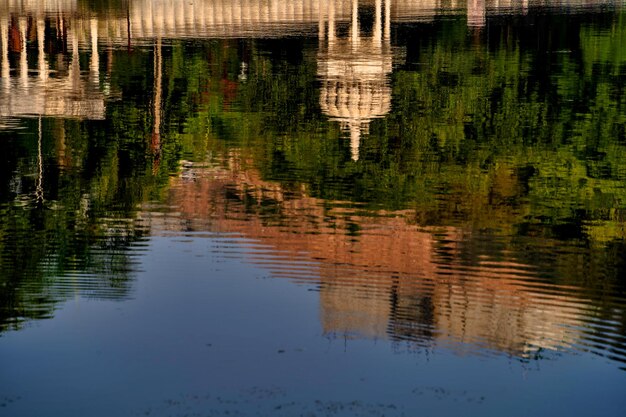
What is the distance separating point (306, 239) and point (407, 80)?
62.9 feet

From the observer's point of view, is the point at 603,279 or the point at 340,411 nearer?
the point at 340,411

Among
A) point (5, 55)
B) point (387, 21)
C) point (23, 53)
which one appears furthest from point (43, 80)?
point (387, 21)

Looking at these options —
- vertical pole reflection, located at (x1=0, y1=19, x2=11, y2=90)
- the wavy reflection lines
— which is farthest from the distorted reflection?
vertical pole reflection, located at (x1=0, y1=19, x2=11, y2=90)

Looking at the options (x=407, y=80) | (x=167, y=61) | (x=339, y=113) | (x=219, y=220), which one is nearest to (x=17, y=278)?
(x=219, y=220)

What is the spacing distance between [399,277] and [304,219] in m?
3.41

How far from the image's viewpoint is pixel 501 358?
1241 centimetres

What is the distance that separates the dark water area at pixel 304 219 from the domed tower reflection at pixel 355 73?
15 cm

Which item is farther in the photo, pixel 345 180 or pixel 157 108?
pixel 157 108

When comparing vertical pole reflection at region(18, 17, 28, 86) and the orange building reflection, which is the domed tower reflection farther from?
vertical pole reflection at region(18, 17, 28, 86)

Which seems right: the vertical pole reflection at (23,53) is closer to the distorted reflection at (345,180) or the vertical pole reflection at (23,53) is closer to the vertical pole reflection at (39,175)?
the distorted reflection at (345,180)

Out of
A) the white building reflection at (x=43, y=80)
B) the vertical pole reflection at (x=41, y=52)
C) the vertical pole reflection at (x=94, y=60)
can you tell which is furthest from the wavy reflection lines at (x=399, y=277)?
the vertical pole reflection at (x=41, y=52)

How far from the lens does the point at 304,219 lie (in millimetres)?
18547

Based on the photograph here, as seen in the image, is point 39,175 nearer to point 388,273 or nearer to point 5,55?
point 388,273

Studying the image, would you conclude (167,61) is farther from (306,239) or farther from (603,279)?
(603,279)
